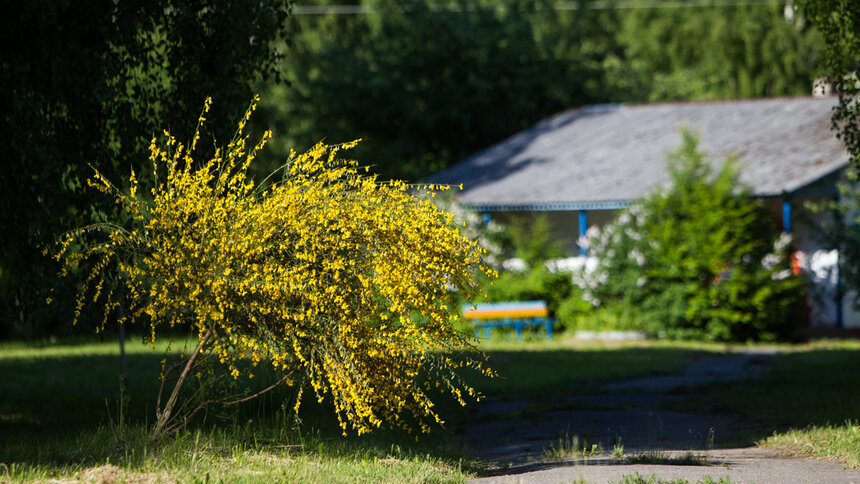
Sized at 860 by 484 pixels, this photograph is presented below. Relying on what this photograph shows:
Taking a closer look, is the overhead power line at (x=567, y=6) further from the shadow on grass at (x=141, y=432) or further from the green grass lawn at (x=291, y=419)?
the shadow on grass at (x=141, y=432)

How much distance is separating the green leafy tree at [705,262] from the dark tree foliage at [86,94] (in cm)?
1272

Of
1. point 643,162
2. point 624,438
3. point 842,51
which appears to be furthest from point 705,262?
point 624,438

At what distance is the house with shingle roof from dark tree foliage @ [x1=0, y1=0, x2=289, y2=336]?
46.2ft

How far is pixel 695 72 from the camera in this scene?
1911 inches

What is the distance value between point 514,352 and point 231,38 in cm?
1065

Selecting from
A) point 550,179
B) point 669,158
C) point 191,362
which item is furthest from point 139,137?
point 550,179

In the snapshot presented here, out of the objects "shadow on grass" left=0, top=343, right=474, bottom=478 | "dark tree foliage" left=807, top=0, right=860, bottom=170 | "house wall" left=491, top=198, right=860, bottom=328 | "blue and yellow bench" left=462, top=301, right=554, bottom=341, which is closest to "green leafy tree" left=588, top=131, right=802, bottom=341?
"house wall" left=491, top=198, right=860, bottom=328

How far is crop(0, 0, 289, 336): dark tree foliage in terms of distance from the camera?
9.63 m

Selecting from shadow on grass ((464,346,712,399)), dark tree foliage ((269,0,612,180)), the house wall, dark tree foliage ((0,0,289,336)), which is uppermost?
dark tree foliage ((269,0,612,180))

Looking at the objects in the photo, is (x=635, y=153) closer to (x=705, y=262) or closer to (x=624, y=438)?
(x=705, y=262)

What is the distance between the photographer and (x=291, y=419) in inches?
416

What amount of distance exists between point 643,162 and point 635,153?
920mm

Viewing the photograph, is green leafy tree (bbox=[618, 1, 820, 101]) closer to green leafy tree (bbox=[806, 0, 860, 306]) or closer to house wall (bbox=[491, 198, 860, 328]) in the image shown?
house wall (bbox=[491, 198, 860, 328])

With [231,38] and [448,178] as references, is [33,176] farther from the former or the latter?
[448,178]
